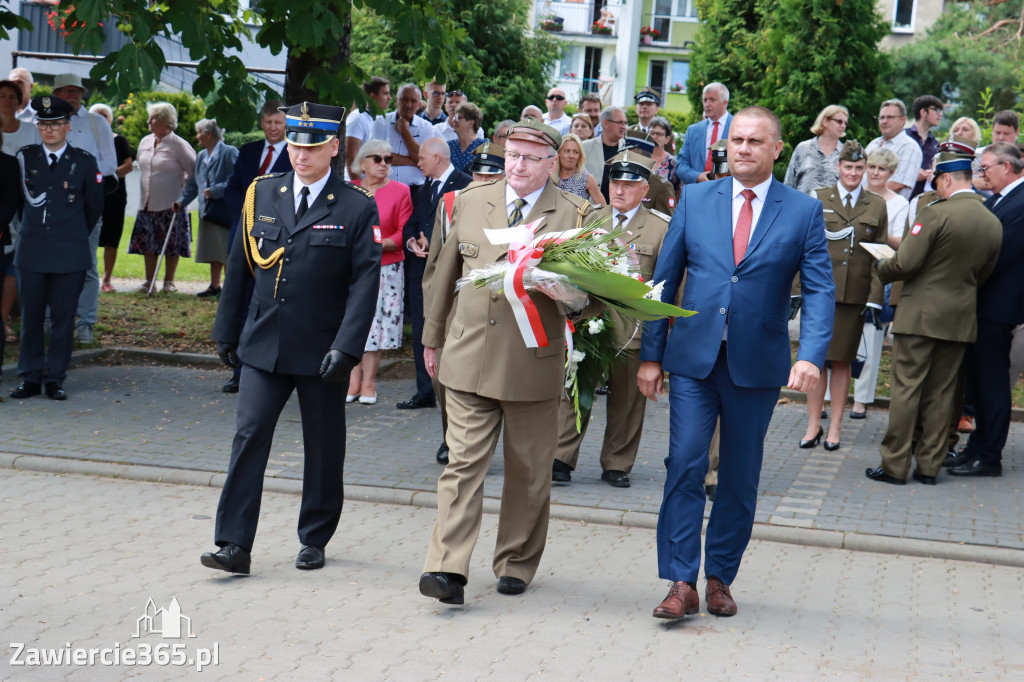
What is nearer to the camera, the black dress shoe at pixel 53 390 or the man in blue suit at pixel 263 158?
the black dress shoe at pixel 53 390

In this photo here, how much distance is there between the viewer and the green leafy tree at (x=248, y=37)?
944 centimetres

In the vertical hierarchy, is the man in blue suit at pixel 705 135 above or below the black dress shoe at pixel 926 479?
above

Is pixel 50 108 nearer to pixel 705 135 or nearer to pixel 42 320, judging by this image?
pixel 42 320

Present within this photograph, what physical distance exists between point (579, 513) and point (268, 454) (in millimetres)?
2236

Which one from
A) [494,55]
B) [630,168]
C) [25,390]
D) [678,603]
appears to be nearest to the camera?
[678,603]

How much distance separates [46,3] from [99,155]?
2.32m

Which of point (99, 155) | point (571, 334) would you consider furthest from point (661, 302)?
point (99, 155)

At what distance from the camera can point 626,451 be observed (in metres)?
8.24

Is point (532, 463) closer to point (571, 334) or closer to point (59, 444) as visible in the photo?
point (571, 334)

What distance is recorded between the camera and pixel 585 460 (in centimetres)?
898

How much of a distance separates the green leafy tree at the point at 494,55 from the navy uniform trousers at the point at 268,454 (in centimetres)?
2701

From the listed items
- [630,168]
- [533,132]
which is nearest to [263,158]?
[630,168]

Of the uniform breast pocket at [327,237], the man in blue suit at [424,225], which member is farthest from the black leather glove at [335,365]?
the man in blue suit at [424,225]

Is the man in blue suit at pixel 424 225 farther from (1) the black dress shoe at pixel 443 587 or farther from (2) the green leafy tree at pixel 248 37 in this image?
(1) the black dress shoe at pixel 443 587
